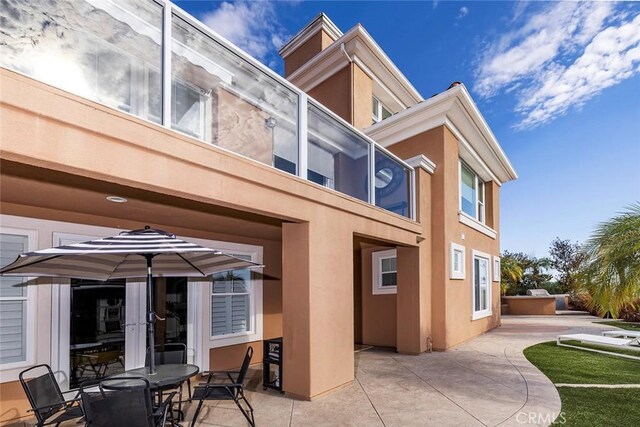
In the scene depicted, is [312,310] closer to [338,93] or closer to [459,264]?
[459,264]

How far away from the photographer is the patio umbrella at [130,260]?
3.68 meters

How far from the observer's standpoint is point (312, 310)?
19.6ft

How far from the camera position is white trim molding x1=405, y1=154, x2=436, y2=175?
963 cm

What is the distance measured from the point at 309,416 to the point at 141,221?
4.31 meters

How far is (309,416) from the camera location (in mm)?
5258

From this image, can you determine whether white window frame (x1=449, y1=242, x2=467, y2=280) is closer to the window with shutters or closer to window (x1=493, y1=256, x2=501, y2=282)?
window (x1=493, y1=256, x2=501, y2=282)

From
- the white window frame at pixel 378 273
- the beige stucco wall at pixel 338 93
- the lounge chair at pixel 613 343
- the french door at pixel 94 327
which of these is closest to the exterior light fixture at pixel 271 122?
the french door at pixel 94 327

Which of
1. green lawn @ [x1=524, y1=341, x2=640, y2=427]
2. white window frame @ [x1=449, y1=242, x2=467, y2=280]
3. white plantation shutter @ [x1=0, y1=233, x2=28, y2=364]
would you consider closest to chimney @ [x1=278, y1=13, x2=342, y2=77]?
white window frame @ [x1=449, y1=242, x2=467, y2=280]

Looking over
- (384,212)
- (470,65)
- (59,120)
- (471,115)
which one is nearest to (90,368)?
(59,120)

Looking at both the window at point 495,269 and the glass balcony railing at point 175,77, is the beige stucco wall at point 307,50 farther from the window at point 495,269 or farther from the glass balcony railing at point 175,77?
the window at point 495,269

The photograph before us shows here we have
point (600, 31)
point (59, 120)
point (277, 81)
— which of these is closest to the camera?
point (59, 120)

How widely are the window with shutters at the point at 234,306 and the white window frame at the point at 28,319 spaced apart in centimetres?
323

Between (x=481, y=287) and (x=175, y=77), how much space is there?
487 inches

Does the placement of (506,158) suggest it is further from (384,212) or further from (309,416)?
(309,416)
